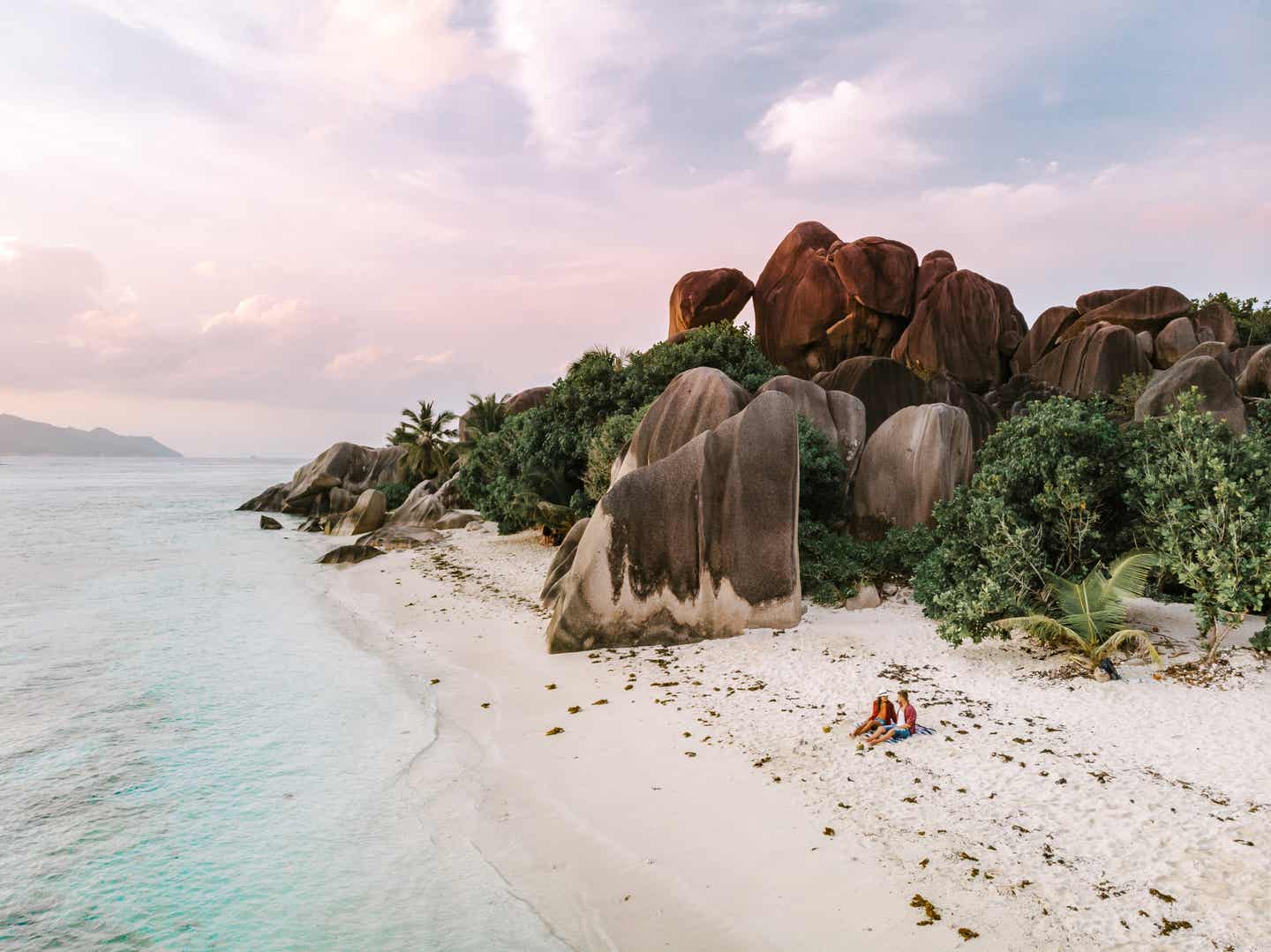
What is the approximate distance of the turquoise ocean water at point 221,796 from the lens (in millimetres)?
6816

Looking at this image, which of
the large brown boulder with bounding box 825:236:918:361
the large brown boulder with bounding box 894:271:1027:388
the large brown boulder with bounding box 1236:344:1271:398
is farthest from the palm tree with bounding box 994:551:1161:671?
the large brown boulder with bounding box 825:236:918:361

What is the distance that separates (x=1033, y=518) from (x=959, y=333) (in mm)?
38894

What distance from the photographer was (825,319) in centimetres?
4922

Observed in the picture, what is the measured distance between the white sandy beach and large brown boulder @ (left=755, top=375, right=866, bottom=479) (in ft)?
27.8

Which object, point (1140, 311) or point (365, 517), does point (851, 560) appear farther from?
point (1140, 311)

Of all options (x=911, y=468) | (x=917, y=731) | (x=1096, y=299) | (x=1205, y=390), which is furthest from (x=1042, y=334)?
(x=917, y=731)

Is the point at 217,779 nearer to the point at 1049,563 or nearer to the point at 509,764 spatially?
the point at 509,764

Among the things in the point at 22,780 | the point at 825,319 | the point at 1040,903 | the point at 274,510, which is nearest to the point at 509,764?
the point at 1040,903

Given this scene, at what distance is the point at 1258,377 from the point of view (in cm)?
3278

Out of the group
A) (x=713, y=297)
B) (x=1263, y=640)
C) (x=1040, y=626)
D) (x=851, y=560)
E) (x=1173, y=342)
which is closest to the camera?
(x=1263, y=640)

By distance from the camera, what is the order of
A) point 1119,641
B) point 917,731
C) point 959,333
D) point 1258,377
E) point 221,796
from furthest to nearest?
1. point 959,333
2. point 1258,377
3. point 1119,641
4. point 221,796
5. point 917,731

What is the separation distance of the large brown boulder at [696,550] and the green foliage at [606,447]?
8.51 meters

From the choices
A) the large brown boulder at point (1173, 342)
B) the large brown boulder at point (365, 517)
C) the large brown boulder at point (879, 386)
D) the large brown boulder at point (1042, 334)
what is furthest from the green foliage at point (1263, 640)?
the large brown boulder at point (1042, 334)

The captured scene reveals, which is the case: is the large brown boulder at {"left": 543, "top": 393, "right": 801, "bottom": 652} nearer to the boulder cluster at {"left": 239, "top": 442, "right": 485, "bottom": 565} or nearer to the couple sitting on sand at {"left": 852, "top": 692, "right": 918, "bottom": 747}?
the couple sitting on sand at {"left": 852, "top": 692, "right": 918, "bottom": 747}
